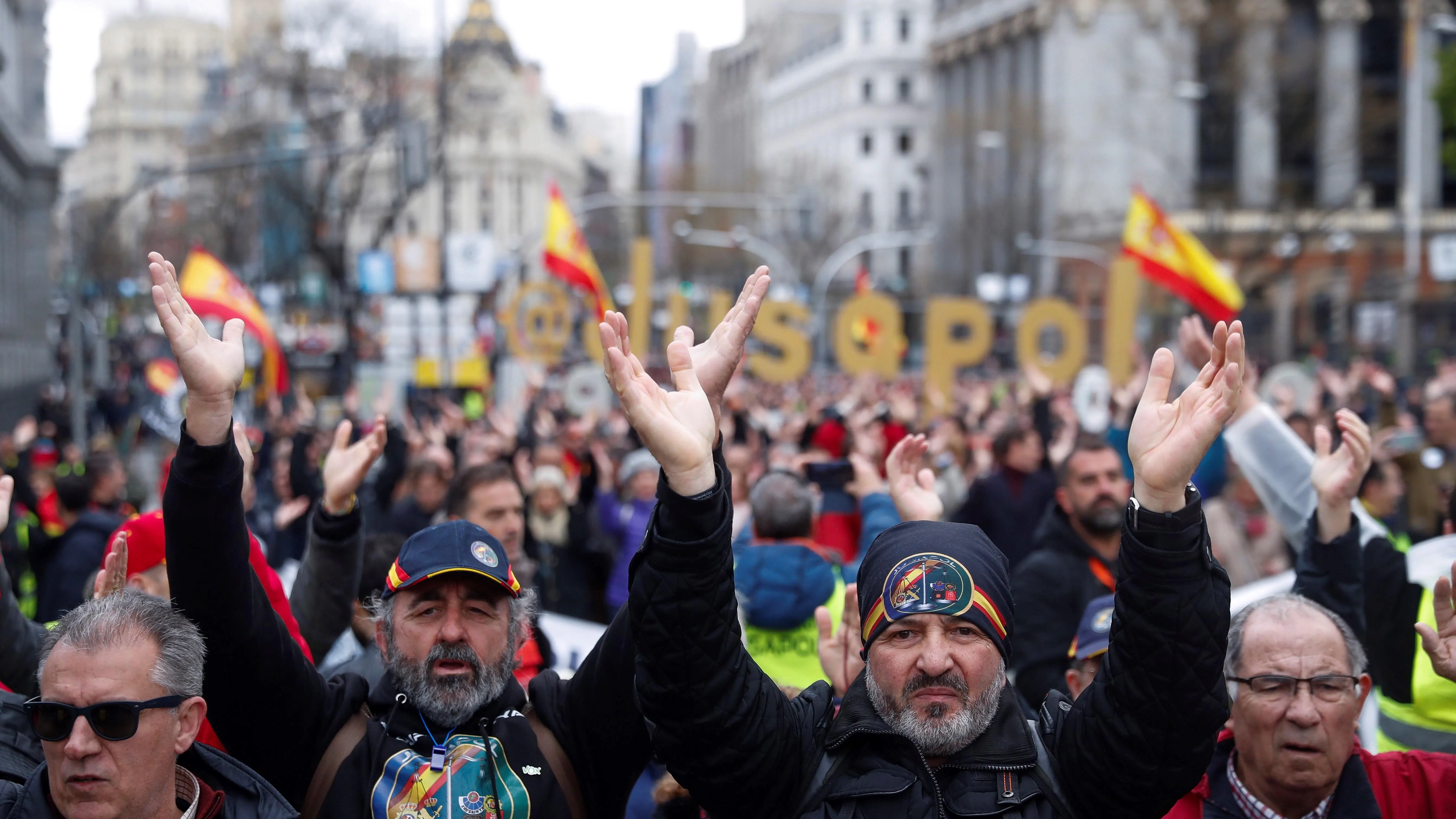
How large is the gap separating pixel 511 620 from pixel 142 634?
2.73 ft

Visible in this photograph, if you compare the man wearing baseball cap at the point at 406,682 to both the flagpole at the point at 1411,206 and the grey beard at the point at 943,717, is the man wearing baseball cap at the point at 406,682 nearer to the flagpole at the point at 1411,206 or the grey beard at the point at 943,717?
the grey beard at the point at 943,717

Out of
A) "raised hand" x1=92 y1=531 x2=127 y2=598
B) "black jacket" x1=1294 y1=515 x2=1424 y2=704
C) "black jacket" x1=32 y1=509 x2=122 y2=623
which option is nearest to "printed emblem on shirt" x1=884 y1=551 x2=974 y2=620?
"black jacket" x1=1294 y1=515 x2=1424 y2=704

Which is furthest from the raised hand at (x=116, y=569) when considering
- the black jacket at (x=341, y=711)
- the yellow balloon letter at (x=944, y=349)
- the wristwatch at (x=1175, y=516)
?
the yellow balloon letter at (x=944, y=349)

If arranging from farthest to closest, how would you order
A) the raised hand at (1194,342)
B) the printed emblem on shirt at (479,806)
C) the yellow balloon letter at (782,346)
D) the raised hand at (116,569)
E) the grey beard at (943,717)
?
the yellow balloon letter at (782,346) → the raised hand at (1194,342) → the raised hand at (116,569) → the printed emblem on shirt at (479,806) → the grey beard at (943,717)

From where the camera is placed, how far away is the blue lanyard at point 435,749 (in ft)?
10.4

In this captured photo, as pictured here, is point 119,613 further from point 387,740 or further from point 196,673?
point 387,740

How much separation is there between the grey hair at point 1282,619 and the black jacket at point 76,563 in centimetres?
449

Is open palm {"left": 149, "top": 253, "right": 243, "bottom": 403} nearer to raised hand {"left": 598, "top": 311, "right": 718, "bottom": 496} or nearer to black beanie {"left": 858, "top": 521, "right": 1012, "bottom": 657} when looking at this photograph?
raised hand {"left": 598, "top": 311, "right": 718, "bottom": 496}

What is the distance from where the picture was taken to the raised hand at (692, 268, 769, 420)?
302 cm

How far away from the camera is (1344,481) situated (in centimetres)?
404

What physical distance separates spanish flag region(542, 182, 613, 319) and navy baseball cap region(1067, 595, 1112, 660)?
14.0m

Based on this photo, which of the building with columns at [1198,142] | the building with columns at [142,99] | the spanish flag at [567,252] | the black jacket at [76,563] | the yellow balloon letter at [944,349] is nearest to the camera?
the black jacket at [76,563]

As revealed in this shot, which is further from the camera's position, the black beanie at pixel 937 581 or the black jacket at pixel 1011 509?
the black jacket at pixel 1011 509

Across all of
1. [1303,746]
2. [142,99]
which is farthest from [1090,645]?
[142,99]
